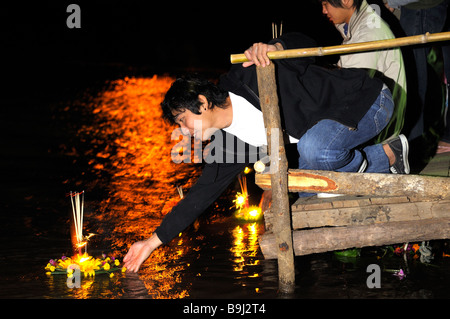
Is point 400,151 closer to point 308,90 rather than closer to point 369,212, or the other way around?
point 369,212

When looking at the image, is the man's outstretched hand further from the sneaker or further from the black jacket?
the sneaker

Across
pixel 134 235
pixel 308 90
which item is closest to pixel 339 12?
pixel 308 90

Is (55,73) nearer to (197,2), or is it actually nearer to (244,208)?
(197,2)

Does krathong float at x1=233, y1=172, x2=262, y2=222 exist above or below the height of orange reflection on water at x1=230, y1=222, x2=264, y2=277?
above

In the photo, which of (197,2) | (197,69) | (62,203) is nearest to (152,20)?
(197,2)

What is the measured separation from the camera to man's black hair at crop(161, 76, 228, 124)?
12.7ft

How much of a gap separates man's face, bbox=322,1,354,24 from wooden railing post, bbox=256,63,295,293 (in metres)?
1.49

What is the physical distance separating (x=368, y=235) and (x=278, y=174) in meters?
0.91

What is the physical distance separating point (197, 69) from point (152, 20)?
24.1 feet

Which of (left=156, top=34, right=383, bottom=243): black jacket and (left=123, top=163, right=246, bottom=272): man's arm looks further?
(left=123, top=163, right=246, bottom=272): man's arm

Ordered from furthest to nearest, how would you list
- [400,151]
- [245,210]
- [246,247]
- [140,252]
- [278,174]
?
[245,210] → [246,247] → [400,151] → [140,252] → [278,174]

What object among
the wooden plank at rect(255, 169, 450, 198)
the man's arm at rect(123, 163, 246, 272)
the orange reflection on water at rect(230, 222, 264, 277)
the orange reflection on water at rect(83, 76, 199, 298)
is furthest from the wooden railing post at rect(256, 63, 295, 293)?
the orange reflection on water at rect(83, 76, 199, 298)

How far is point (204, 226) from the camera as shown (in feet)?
20.4

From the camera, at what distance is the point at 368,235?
400cm
